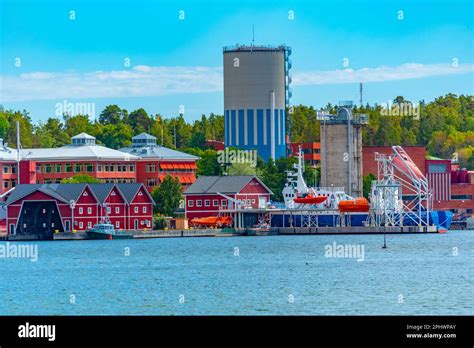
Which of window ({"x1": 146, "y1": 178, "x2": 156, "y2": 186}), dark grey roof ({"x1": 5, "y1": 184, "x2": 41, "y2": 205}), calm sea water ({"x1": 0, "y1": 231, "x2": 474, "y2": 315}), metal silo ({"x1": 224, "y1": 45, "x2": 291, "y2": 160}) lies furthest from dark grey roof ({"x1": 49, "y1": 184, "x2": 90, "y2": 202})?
metal silo ({"x1": 224, "y1": 45, "x2": 291, "y2": 160})

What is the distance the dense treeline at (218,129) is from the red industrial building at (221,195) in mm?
29963

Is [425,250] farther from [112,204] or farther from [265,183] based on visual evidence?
[265,183]

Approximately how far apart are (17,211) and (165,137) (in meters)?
66.2

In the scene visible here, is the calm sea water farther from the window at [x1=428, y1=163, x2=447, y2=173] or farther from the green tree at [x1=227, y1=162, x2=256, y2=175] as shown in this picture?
the window at [x1=428, y1=163, x2=447, y2=173]

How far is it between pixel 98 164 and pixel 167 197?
41.5 feet

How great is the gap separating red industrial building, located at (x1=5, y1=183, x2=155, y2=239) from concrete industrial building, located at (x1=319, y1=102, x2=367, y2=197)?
25060 mm

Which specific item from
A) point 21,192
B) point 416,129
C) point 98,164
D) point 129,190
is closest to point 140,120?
point 416,129

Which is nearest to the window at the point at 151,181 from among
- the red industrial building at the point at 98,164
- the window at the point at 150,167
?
the red industrial building at the point at 98,164

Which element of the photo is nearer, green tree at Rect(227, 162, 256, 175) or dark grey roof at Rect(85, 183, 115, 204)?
dark grey roof at Rect(85, 183, 115, 204)

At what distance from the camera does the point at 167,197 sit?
10481 centimetres

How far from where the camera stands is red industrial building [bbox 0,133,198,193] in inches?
4459

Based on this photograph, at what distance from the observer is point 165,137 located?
156 meters

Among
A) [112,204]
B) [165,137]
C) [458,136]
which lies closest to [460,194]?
[458,136]

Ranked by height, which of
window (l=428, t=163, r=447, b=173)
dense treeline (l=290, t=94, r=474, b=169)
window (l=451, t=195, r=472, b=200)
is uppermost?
dense treeline (l=290, t=94, r=474, b=169)
